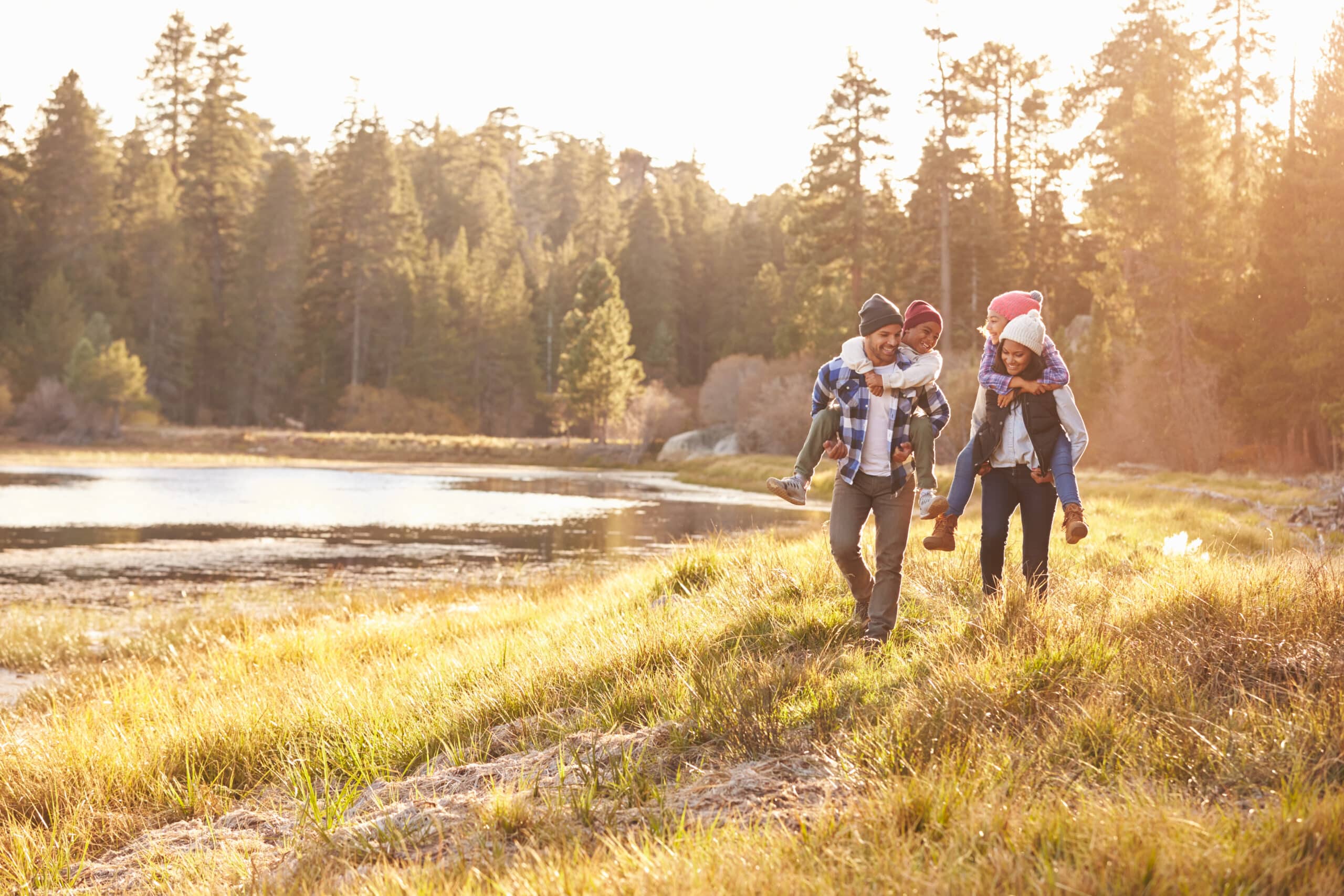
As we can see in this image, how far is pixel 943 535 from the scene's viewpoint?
17.4ft

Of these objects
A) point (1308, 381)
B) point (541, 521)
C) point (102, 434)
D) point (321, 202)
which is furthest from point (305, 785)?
point (321, 202)

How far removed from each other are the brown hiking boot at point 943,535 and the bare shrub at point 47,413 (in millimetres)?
60522

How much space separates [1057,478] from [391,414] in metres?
64.6

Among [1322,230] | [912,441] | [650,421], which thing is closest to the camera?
[912,441]

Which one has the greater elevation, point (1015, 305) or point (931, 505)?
point (1015, 305)

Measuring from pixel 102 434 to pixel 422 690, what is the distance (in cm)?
5909

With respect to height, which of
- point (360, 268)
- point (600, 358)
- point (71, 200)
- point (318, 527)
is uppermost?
point (71, 200)

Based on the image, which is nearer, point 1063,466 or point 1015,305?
point 1063,466

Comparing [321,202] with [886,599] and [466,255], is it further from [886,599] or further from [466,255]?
[886,599]

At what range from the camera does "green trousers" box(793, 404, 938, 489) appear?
5.29 m

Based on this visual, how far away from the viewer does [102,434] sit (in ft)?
184

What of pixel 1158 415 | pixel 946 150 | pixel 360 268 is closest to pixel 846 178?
pixel 946 150

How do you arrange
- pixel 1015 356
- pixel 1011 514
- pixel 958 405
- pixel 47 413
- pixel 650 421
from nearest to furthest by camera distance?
pixel 1015 356 < pixel 1011 514 < pixel 958 405 < pixel 47 413 < pixel 650 421

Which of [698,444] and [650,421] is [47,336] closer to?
[650,421]
